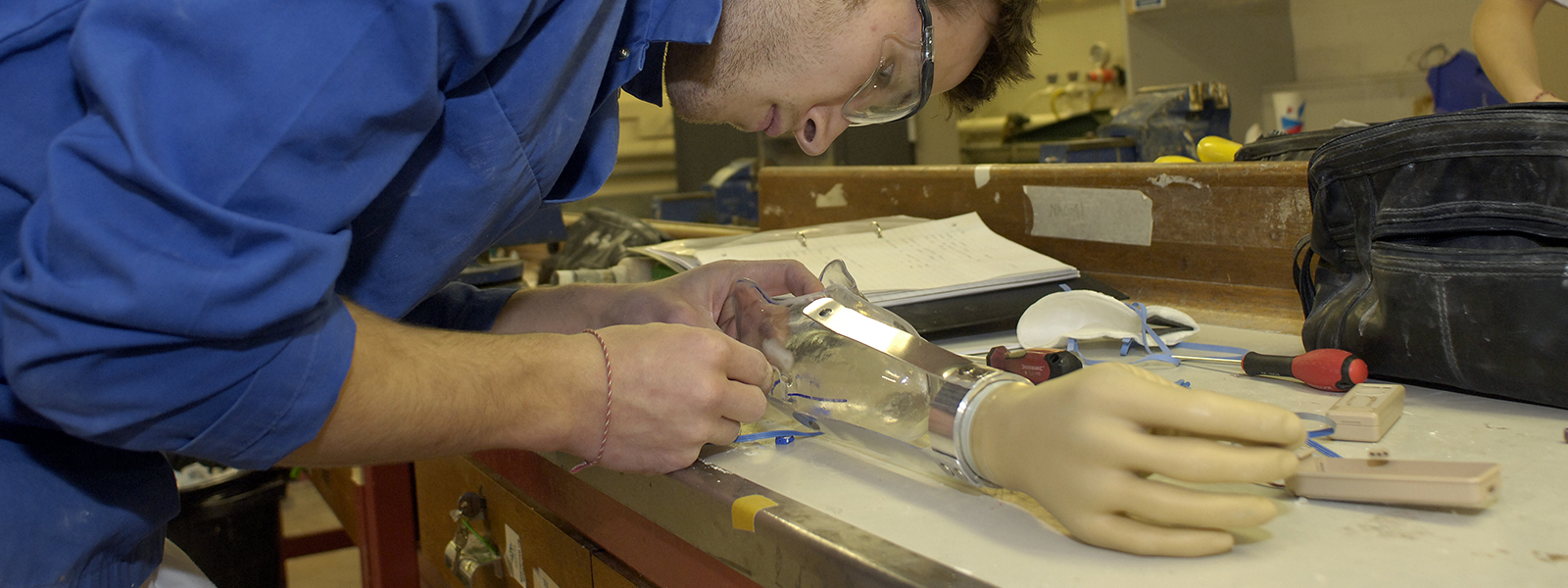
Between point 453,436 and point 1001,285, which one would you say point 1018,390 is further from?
point 1001,285

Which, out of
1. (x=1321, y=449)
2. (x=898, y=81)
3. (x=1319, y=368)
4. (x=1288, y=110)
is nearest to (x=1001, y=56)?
→ (x=898, y=81)

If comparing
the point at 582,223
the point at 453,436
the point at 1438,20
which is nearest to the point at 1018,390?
the point at 453,436

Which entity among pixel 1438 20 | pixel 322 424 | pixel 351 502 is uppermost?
pixel 1438 20

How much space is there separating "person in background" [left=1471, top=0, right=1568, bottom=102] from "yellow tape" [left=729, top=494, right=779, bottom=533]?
184 cm

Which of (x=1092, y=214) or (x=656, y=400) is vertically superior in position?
(x=1092, y=214)

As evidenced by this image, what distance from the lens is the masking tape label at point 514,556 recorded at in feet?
3.41

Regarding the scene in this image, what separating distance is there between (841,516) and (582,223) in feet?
4.80

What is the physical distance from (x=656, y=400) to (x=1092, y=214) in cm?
82

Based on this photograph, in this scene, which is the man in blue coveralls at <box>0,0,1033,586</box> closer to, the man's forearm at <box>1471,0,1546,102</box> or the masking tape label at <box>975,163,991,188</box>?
the masking tape label at <box>975,163,991,188</box>

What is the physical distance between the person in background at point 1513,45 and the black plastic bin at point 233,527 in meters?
2.42

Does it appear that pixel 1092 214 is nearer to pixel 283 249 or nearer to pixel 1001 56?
pixel 1001 56

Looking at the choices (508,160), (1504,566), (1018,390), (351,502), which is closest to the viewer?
(1504,566)

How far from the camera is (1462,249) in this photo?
29.0 inches

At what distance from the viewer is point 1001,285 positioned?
46.9 inches
